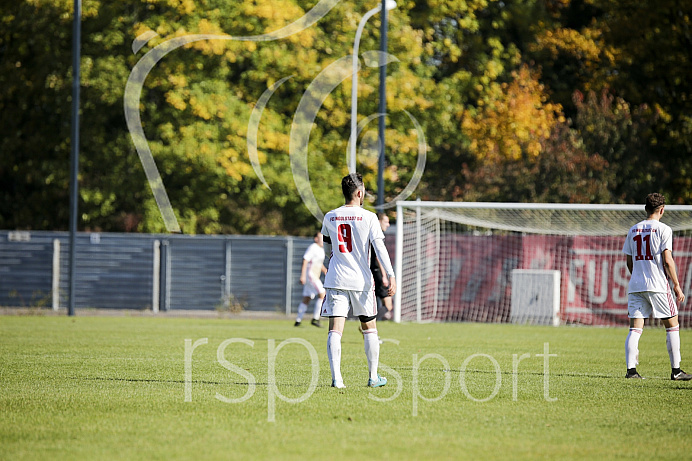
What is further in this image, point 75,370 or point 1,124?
point 1,124

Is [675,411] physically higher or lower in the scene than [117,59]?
lower

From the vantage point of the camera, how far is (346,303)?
997cm

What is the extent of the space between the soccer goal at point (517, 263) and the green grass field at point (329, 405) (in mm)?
9352

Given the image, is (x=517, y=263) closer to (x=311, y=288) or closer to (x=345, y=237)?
(x=311, y=288)

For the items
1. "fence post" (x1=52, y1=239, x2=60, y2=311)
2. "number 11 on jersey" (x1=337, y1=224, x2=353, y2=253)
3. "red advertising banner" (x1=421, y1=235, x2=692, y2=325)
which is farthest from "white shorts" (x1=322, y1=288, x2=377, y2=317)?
"fence post" (x1=52, y1=239, x2=60, y2=311)

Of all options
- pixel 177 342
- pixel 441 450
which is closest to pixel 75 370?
pixel 177 342

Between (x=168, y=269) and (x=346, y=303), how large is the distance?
20.1m

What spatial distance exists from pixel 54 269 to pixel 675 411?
23930mm

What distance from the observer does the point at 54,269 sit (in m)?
29.2

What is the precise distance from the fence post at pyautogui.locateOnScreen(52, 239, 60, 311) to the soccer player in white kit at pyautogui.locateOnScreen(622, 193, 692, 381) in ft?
70.6

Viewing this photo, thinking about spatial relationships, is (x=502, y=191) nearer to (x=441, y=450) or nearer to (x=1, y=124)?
(x=1, y=124)

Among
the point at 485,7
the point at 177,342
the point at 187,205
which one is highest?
the point at 485,7

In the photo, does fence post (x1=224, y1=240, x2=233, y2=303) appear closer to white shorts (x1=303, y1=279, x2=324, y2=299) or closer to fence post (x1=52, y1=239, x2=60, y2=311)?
fence post (x1=52, y1=239, x2=60, y2=311)

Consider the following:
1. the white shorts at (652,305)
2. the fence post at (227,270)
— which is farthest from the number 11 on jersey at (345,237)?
the fence post at (227,270)
